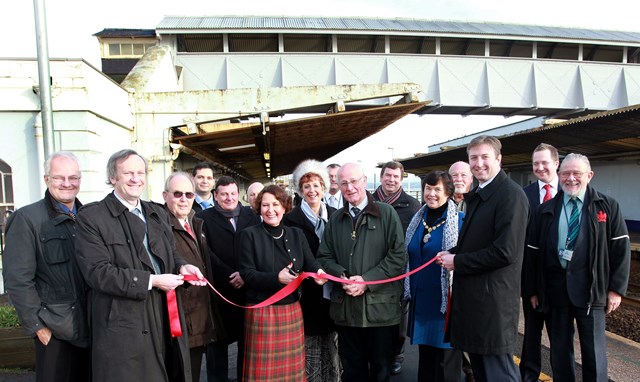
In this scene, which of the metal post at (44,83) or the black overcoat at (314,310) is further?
the metal post at (44,83)

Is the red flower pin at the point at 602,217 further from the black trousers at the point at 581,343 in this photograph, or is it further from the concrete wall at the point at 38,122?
the concrete wall at the point at 38,122

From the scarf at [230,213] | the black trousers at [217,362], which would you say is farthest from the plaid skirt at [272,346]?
the scarf at [230,213]

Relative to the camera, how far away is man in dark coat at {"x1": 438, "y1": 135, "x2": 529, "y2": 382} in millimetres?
2883

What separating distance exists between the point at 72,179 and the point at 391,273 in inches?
107

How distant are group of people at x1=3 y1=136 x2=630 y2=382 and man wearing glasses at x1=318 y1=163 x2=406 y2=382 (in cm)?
1

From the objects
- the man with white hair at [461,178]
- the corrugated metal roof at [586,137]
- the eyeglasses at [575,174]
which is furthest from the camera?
the corrugated metal roof at [586,137]

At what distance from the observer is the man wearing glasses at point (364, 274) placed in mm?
3377

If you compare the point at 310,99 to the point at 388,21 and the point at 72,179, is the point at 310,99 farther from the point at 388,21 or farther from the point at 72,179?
the point at 388,21

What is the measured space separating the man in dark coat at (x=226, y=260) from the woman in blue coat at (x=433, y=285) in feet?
5.48

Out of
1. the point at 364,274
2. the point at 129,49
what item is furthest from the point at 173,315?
the point at 129,49

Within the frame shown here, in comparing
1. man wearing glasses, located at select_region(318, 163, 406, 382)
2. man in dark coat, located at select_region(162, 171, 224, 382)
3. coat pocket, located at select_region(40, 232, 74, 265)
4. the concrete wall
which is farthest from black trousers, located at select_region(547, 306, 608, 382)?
the concrete wall

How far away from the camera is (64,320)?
2.84 metres

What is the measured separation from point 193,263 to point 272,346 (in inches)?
38.6

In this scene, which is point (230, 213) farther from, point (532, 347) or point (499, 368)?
point (532, 347)
